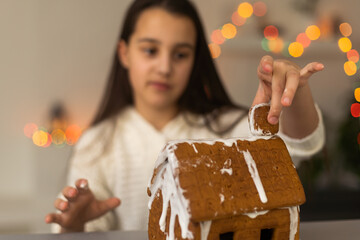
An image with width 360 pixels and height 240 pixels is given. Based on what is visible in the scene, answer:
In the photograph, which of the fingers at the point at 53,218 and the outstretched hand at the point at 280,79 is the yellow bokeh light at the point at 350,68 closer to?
the outstretched hand at the point at 280,79

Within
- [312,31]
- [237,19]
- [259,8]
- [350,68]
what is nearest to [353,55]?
[350,68]

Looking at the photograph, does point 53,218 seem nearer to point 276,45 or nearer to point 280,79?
point 280,79

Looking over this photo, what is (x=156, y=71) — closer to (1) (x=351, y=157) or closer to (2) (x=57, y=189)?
(2) (x=57, y=189)

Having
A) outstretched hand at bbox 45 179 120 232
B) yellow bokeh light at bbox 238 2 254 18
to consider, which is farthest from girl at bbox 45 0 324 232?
yellow bokeh light at bbox 238 2 254 18

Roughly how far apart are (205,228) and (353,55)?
102 inches

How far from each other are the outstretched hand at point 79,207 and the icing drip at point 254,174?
0.39m

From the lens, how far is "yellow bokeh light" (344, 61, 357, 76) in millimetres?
2866

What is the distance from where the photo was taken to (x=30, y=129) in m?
2.53

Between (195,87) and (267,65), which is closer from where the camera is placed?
(267,65)

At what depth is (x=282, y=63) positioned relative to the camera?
2.63 ft

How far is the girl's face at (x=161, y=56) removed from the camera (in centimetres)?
163

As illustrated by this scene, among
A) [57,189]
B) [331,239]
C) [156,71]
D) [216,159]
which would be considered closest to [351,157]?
[156,71]

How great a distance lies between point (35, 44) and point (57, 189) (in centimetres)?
89

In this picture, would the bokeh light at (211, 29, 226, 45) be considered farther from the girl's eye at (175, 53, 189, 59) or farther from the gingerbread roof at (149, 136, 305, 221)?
the gingerbread roof at (149, 136, 305, 221)
